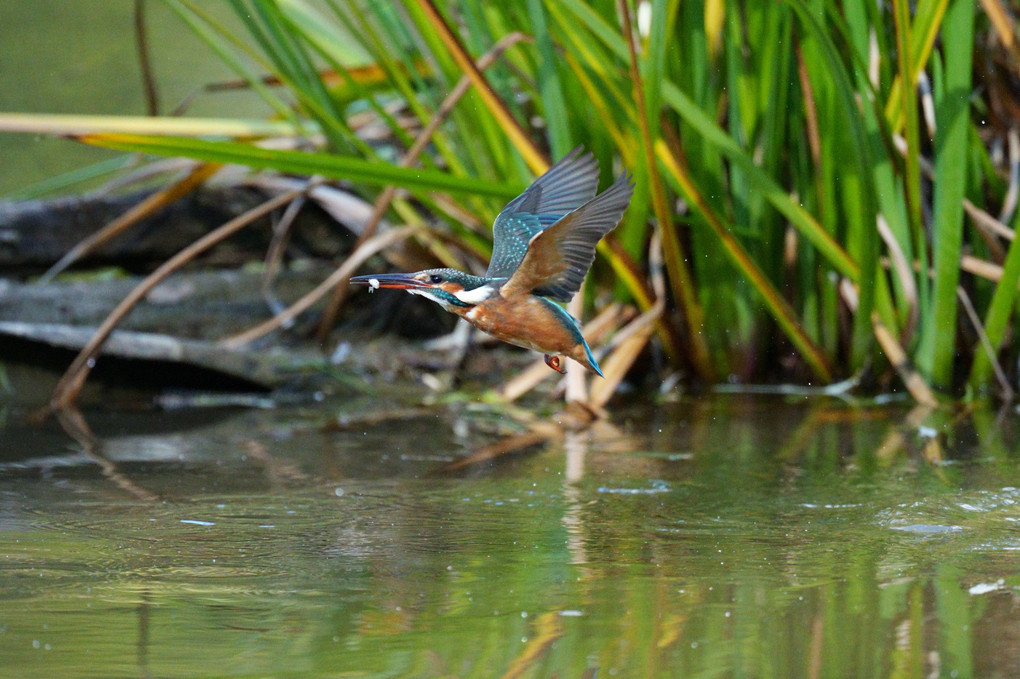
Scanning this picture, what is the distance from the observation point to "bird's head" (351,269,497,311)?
1.56 meters

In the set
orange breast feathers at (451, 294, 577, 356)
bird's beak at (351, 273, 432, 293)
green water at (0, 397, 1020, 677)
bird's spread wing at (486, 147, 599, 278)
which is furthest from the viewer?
bird's spread wing at (486, 147, 599, 278)

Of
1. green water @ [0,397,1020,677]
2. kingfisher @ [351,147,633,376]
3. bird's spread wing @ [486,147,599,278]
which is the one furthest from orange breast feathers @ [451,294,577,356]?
green water @ [0,397,1020,677]

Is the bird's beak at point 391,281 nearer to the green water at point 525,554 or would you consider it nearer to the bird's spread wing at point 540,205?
→ the bird's spread wing at point 540,205

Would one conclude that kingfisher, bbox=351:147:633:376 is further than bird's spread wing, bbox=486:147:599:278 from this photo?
No

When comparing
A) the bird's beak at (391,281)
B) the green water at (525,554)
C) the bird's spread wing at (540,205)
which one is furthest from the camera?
the bird's spread wing at (540,205)

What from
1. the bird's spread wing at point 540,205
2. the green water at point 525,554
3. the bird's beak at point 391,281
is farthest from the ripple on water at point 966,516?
the bird's beak at point 391,281

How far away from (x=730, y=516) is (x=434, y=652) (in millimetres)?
786

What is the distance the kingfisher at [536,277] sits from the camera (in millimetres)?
1606

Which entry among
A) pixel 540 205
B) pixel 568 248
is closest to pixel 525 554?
pixel 568 248

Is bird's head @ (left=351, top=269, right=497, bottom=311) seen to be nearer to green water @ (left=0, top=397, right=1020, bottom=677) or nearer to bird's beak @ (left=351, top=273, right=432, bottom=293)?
bird's beak @ (left=351, top=273, right=432, bottom=293)

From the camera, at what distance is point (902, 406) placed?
9.80 feet

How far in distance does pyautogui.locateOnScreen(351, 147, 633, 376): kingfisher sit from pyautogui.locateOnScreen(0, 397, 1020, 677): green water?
322 millimetres

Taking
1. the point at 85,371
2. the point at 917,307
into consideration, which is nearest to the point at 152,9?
the point at 85,371

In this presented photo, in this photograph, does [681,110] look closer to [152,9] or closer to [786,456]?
[786,456]
